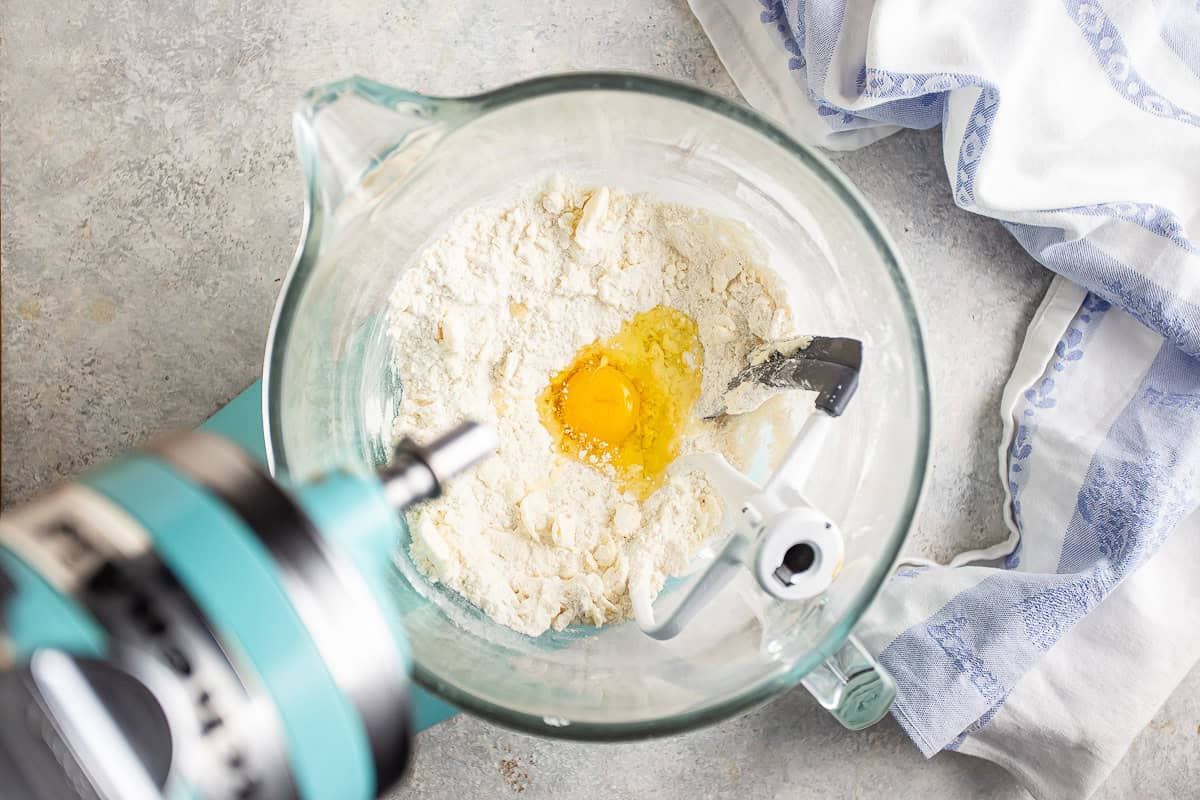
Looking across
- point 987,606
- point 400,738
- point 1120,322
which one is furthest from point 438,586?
point 1120,322

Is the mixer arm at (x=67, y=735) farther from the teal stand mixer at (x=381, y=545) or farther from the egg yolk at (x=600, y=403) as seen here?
the egg yolk at (x=600, y=403)

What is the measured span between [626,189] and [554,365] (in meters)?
0.18

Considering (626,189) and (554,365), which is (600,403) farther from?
(626,189)

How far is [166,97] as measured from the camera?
1004 millimetres

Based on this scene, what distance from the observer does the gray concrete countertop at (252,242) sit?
992 mm

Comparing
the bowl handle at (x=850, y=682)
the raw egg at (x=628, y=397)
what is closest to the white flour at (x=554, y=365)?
the raw egg at (x=628, y=397)

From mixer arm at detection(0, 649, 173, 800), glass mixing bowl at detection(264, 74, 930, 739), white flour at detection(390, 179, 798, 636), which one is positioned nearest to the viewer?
mixer arm at detection(0, 649, 173, 800)

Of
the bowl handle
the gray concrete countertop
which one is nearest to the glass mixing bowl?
the bowl handle

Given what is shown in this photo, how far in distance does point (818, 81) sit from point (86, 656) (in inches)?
32.8

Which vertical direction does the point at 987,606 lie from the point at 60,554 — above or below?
below

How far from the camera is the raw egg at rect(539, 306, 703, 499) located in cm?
88

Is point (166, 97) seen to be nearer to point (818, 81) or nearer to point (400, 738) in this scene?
point (818, 81)

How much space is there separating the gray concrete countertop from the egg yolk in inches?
13.7

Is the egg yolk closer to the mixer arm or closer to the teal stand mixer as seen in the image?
the teal stand mixer
